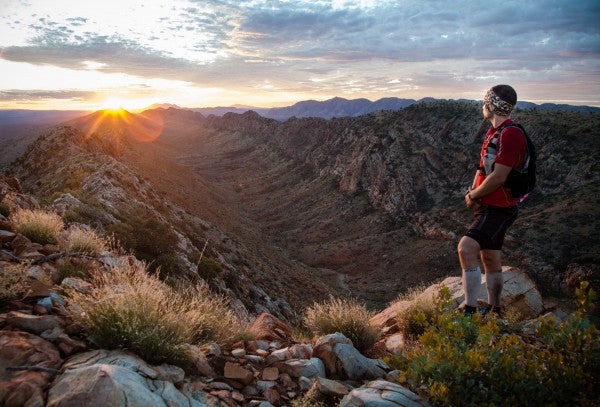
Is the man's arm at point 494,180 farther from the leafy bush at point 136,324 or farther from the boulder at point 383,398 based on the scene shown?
the leafy bush at point 136,324

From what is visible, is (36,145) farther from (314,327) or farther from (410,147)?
(410,147)

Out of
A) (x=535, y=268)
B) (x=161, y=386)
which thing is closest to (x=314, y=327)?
(x=161, y=386)

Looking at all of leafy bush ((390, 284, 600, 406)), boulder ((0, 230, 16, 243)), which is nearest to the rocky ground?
boulder ((0, 230, 16, 243))

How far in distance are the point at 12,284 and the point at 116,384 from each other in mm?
1960

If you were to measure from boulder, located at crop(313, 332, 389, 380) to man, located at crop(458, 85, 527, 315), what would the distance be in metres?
1.51

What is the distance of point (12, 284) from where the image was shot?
3611 millimetres

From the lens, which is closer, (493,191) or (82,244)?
(493,191)

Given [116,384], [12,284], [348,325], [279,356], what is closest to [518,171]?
[348,325]

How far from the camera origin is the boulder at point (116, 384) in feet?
7.97

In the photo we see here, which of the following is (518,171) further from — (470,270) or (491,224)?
(470,270)

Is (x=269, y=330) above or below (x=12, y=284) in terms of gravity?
below

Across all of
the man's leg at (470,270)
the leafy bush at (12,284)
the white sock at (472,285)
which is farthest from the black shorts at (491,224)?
the leafy bush at (12,284)

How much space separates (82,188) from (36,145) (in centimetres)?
1838

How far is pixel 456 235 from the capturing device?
39750 mm
